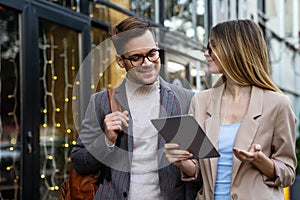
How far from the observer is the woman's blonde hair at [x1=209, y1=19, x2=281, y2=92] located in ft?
9.35

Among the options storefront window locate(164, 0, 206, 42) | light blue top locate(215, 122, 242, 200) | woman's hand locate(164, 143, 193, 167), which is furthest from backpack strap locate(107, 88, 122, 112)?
storefront window locate(164, 0, 206, 42)

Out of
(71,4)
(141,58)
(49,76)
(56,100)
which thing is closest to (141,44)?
(141,58)

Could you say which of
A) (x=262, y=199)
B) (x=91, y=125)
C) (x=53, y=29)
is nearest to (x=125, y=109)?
(x=91, y=125)

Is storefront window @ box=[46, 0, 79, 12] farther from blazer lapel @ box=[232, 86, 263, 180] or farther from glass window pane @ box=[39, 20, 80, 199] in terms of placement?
blazer lapel @ box=[232, 86, 263, 180]

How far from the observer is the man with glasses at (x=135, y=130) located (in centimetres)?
296

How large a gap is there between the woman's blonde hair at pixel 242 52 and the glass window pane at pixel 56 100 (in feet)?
9.78

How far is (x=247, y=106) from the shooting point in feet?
9.50

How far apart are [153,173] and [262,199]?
0.50 metres

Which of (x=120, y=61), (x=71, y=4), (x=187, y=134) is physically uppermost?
(x=71, y=4)

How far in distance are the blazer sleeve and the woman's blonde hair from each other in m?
0.15

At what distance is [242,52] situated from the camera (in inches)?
112

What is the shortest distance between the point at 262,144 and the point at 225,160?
0.17 meters

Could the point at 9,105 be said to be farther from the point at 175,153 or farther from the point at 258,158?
the point at 258,158

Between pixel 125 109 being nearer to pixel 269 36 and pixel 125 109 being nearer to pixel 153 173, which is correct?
pixel 153 173
